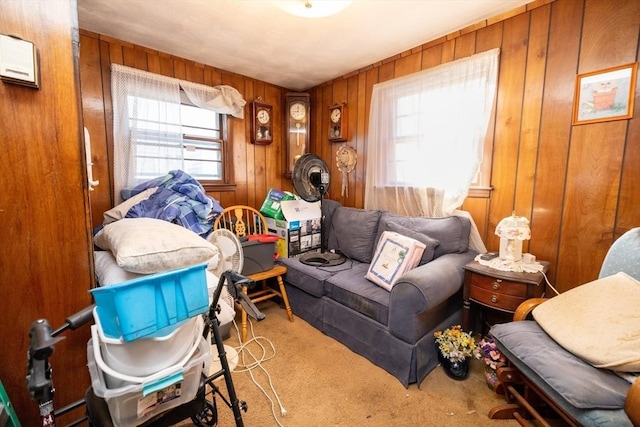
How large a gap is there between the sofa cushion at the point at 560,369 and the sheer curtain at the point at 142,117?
2669 millimetres

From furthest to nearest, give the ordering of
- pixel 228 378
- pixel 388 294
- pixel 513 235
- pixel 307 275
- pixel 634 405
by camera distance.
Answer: pixel 307 275, pixel 388 294, pixel 513 235, pixel 228 378, pixel 634 405

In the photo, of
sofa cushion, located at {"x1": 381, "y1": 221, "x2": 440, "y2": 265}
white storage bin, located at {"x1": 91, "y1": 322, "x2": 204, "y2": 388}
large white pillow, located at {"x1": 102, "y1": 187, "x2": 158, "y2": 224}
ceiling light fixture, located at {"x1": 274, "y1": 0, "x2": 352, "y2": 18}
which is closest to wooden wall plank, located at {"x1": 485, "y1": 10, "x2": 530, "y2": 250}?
sofa cushion, located at {"x1": 381, "y1": 221, "x2": 440, "y2": 265}

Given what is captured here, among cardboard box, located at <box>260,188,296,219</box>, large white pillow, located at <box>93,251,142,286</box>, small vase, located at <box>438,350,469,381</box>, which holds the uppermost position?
cardboard box, located at <box>260,188,296,219</box>

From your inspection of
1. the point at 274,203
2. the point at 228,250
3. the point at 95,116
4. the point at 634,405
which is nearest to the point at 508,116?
the point at 634,405

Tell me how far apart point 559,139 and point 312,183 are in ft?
5.64

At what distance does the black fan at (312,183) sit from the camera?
234 centimetres

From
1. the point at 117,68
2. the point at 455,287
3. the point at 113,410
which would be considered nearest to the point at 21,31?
the point at 113,410

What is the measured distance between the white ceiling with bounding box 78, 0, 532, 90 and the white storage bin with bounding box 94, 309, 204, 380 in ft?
6.18

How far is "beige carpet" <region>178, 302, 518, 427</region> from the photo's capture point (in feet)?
4.42

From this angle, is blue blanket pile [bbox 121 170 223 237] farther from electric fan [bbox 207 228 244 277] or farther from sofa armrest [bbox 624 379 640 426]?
sofa armrest [bbox 624 379 640 426]

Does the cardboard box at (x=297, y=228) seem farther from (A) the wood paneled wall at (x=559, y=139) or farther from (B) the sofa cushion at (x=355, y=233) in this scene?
(A) the wood paneled wall at (x=559, y=139)

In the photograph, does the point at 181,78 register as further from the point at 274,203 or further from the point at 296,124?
the point at 274,203

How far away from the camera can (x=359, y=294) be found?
180cm

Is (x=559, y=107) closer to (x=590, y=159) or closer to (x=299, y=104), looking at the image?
(x=590, y=159)
